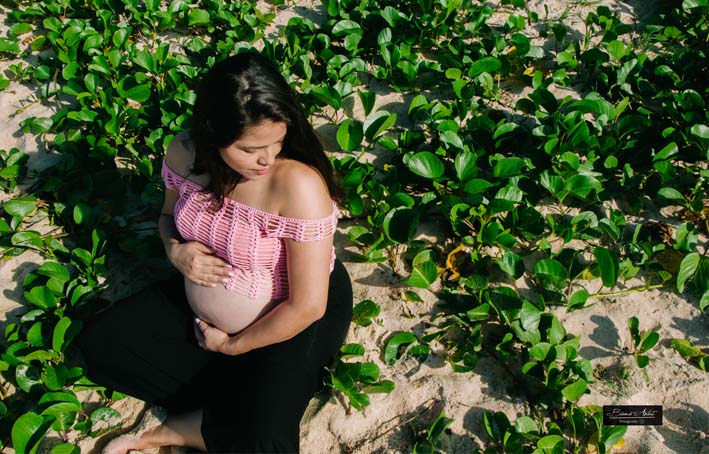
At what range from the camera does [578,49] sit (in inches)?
128

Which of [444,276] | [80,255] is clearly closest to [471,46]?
[444,276]

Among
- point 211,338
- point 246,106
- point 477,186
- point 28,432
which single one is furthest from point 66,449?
point 477,186

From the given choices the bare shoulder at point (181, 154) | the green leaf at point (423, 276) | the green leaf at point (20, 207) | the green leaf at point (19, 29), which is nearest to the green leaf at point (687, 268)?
the green leaf at point (423, 276)

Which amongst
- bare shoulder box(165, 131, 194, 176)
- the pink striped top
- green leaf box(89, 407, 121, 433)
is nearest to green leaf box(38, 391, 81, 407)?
green leaf box(89, 407, 121, 433)

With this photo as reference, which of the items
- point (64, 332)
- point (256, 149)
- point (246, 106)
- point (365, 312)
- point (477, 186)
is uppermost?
point (246, 106)

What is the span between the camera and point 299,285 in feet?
5.88

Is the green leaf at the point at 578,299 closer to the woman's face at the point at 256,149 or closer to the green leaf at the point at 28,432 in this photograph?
the woman's face at the point at 256,149

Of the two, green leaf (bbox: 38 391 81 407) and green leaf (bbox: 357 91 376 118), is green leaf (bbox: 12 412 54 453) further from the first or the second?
green leaf (bbox: 357 91 376 118)

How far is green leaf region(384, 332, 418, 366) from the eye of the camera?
220 cm

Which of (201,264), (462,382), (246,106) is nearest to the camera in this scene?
(246,106)

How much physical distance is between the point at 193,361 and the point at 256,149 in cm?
86

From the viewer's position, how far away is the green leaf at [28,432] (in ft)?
6.24

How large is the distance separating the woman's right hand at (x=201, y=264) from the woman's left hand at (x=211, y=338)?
0.16 metres

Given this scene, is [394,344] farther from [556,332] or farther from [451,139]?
[451,139]
